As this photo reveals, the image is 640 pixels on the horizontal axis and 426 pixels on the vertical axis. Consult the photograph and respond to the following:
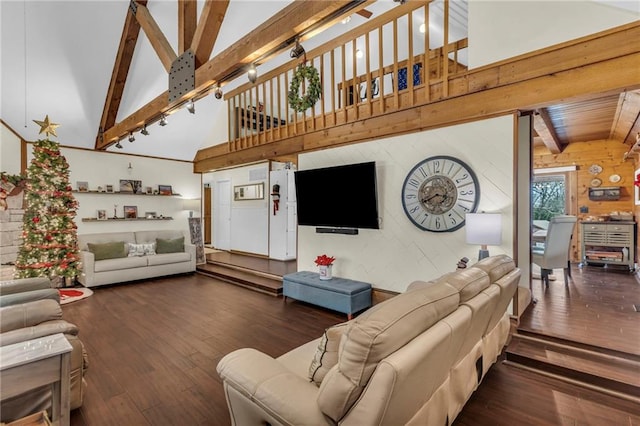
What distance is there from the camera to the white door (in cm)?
844

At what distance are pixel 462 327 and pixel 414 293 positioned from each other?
0.34m

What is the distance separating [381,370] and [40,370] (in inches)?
70.8

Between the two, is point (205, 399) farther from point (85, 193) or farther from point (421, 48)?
point (421, 48)

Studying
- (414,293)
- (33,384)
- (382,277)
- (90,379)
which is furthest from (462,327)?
(90,379)

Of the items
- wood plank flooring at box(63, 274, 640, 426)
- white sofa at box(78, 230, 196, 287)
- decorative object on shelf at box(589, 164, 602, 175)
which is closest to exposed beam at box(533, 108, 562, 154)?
decorative object on shelf at box(589, 164, 602, 175)

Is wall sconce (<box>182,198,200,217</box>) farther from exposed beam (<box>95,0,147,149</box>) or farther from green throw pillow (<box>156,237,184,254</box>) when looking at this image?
exposed beam (<box>95,0,147,149</box>)

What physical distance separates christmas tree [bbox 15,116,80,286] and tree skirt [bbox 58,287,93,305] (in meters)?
0.28

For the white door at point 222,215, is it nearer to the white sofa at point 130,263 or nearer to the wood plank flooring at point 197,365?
the white sofa at point 130,263

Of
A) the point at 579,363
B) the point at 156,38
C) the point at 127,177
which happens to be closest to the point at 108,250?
the point at 127,177

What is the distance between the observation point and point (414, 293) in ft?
4.85

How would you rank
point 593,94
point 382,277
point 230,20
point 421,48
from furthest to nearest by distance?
point 421,48 → point 230,20 → point 382,277 → point 593,94

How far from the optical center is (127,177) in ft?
23.7

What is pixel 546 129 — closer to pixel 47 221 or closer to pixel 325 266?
pixel 325 266

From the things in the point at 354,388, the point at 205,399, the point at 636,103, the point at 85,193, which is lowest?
the point at 205,399
